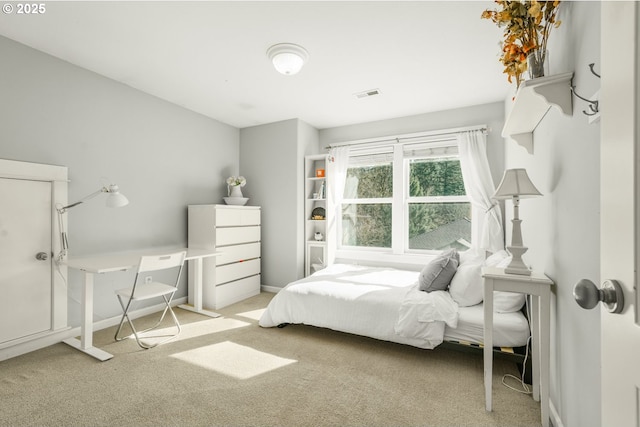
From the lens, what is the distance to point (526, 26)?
144 centimetres

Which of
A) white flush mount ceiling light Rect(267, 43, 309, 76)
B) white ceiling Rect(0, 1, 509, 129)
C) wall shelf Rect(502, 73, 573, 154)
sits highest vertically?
white ceiling Rect(0, 1, 509, 129)

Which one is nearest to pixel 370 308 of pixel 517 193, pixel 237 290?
pixel 517 193

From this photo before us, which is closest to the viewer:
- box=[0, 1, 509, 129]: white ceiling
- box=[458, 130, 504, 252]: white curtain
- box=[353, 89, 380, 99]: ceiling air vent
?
box=[0, 1, 509, 129]: white ceiling

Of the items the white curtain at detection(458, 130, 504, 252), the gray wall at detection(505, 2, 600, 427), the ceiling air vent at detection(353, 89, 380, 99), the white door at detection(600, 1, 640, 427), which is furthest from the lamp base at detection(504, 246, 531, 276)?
the ceiling air vent at detection(353, 89, 380, 99)

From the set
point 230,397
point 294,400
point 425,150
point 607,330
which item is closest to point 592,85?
point 607,330

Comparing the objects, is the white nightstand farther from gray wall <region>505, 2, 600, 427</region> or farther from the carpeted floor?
the carpeted floor

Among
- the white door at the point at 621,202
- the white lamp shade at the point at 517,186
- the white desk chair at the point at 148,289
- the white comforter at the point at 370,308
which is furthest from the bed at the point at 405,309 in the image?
the white door at the point at 621,202

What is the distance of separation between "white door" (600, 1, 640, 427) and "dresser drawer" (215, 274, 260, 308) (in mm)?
3631

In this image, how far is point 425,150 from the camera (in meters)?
4.04

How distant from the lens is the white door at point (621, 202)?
55cm

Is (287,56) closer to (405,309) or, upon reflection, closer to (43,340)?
(405,309)

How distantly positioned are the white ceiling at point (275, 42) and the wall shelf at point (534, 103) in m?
0.82

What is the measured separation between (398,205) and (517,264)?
2440mm

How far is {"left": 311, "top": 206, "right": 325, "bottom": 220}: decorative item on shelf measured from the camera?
4.50 metres
